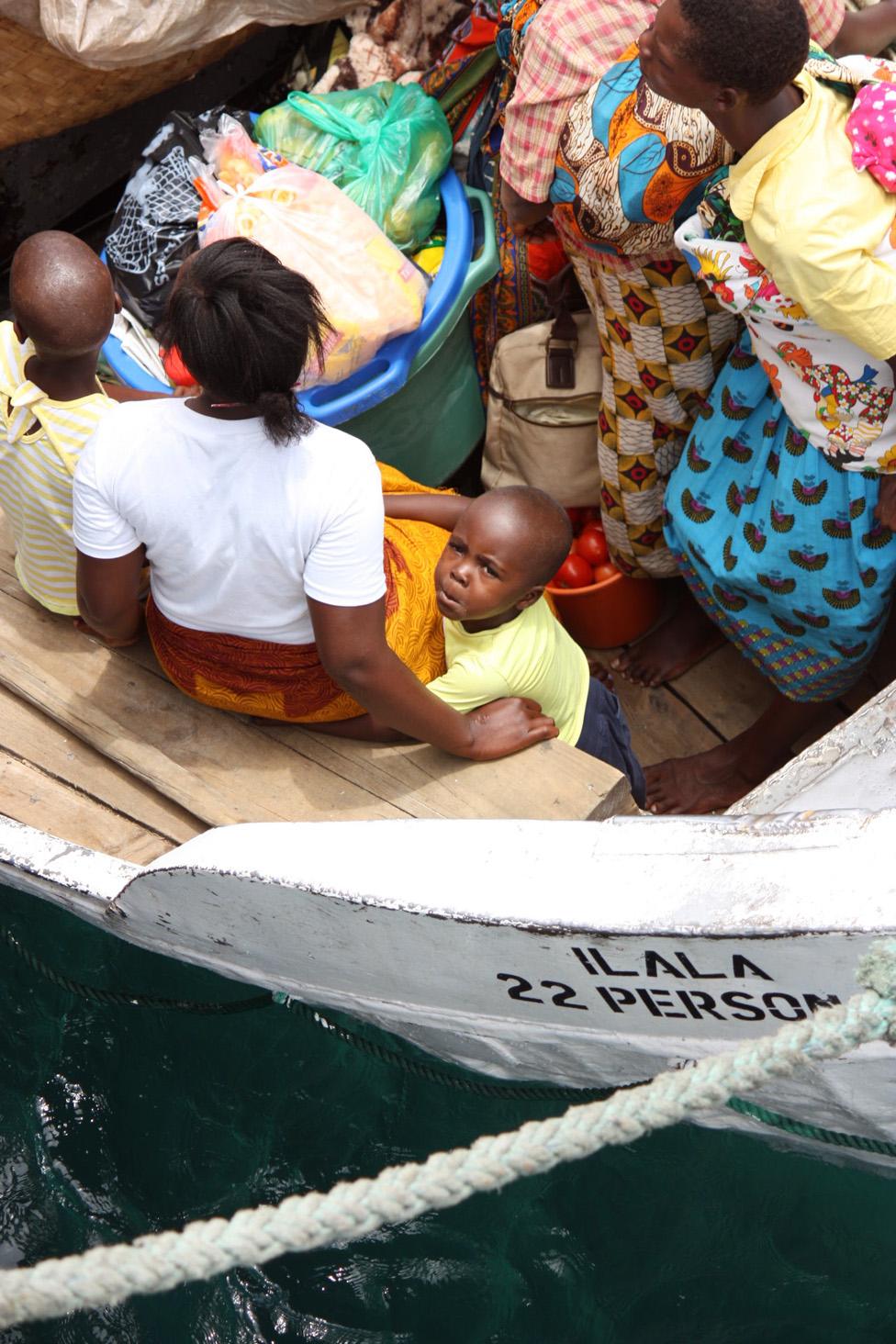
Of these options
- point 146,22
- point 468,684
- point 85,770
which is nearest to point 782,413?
point 468,684

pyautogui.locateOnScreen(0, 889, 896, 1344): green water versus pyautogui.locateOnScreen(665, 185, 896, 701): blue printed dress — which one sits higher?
pyautogui.locateOnScreen(665, 185, 896, 701): blue printed dress

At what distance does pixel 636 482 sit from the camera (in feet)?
10.4

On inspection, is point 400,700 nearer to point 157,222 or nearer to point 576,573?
point 576,573

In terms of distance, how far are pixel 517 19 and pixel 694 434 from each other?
0.98 metres

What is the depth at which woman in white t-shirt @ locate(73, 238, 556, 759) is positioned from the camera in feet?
5.79

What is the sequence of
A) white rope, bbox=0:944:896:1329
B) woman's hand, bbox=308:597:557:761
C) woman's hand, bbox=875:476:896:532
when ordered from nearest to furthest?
white rope, bbox=0:944:896:1329, woman's hand, bbox=308:597:557:761, woman's hand, bbox=875:476:896:532

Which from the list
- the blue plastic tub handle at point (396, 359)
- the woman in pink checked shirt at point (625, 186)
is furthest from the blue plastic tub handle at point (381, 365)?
the woman in pink checked shirt at point (625, 186)

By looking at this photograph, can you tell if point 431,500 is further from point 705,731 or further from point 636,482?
point 705,731

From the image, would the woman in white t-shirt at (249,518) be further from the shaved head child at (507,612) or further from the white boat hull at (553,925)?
the white boat hull at (553,925)

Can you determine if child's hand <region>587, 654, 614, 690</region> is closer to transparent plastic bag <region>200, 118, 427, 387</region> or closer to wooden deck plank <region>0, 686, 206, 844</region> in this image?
transparent plastic bag <region>200, 118, 427, 387</region>

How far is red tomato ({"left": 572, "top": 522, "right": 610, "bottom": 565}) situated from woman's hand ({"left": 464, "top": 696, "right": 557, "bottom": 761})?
3.79ft

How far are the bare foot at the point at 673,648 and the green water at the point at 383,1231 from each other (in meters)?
1.33

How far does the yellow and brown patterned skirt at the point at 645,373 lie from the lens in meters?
2.74

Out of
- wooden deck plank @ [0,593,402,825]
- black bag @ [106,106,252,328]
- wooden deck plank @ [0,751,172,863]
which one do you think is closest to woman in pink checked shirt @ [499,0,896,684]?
black bag @ [106,106,252,328]
